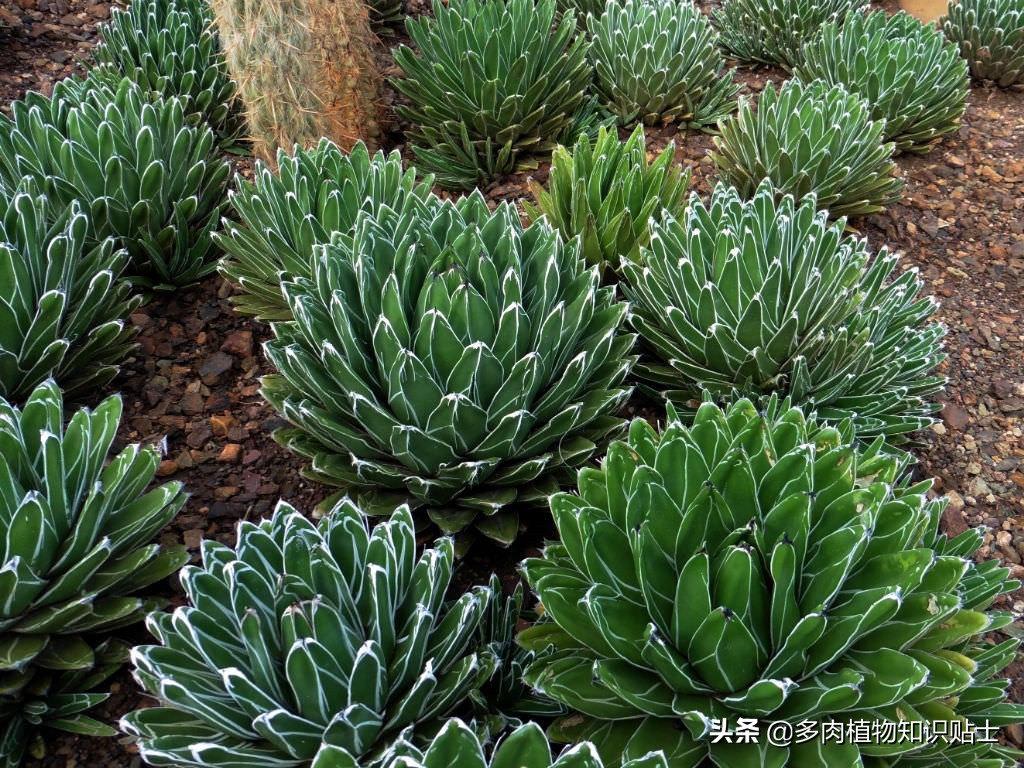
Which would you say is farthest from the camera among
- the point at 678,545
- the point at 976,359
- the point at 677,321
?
the point at 976,359

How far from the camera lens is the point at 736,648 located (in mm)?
1300

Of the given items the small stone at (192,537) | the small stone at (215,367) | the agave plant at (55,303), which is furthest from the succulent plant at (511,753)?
the small stone at (215,367)

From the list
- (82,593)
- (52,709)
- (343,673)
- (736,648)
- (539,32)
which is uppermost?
(539,32)

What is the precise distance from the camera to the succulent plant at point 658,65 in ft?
11.2

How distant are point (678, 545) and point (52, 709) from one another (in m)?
1.29

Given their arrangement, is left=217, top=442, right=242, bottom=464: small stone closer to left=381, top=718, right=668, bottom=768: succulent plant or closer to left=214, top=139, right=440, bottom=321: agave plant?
left=214, top=139, right=440, bottom=321: agave plant

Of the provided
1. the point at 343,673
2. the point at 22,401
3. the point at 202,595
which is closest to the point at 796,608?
the point at 343,673

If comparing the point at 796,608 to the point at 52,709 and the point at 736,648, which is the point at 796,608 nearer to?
the point at 736,648

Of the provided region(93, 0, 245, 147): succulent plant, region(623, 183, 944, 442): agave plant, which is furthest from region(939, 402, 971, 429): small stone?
region(93, 0, 245, 147): succulent plant

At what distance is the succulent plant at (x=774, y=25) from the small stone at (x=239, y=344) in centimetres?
327

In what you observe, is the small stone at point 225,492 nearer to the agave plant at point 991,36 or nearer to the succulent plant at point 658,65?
the succulent plant at point 658,65

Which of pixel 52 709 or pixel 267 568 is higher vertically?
pixel 267 568

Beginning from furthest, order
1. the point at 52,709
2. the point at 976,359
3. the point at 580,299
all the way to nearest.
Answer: the point at 976,359 < the point at 580,299 < the point at 52,709

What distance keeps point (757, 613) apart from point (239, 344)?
191cm
